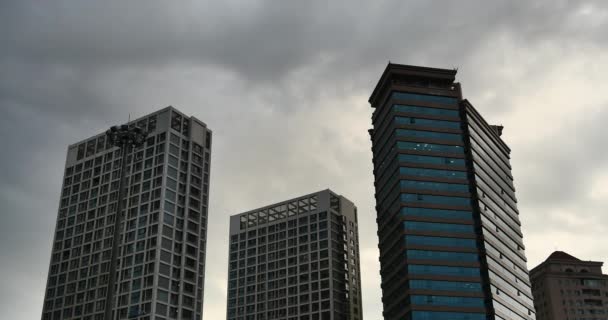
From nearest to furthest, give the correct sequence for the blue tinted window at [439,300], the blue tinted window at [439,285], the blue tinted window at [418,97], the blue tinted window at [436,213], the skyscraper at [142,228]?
the skyscraper at [142,228] < the blue tinted window at [439,300] < the blue tinted window at [439,285] < the blue tinted window at [436,213] < the blue tinted window at [418,97]

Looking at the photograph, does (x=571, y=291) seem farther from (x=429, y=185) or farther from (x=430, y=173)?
(x=429, y=185)

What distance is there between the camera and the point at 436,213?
418ft

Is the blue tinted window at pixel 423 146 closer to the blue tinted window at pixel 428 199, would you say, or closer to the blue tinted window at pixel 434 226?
the blue tinted window at pixel 428 199

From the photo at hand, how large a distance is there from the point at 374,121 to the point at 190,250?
5583 cm

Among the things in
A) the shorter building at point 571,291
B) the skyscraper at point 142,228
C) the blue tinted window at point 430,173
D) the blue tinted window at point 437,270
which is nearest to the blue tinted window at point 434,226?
the blue tinted window at point 437,270

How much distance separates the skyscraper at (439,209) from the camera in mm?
121000

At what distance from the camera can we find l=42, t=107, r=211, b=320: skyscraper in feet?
380

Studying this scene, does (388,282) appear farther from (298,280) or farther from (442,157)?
(298,280)

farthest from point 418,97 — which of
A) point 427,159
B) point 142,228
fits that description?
point 142,228

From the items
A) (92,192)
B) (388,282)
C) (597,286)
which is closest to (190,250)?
(92,192)

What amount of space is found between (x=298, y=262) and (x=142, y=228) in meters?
68.5

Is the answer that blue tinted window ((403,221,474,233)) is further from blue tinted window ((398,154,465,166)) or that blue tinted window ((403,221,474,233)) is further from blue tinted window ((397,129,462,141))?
blue tinted window ((397,129,462,141))

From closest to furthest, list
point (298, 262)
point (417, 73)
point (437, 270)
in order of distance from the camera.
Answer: point (437, 270) < point (417, 73) < point (298, 262)

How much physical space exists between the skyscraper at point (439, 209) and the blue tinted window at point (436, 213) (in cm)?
21
